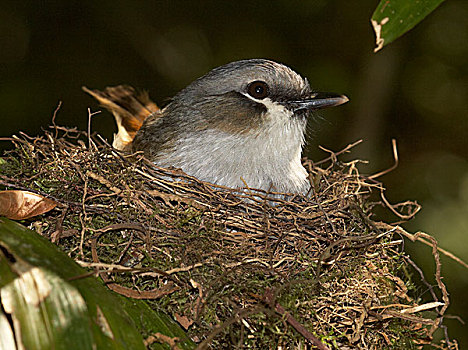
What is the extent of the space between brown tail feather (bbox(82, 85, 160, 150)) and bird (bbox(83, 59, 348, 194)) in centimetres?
64

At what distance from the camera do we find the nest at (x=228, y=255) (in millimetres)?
1536

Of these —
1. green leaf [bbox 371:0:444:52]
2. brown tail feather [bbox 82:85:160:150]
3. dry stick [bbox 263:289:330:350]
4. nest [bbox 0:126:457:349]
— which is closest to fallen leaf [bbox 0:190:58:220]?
nest [bbox 0:126:457:349]

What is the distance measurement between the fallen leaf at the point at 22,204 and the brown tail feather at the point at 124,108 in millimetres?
1503

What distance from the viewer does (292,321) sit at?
4.94ft

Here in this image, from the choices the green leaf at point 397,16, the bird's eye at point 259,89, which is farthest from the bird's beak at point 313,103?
the green leaf at point 397,16

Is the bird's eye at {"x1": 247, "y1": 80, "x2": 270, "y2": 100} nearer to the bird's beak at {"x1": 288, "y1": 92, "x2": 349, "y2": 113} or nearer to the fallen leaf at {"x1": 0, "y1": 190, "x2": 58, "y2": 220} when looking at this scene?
the bird's beak at {"x1": 288, "y1": 92, "x2": 349, "y2": 113}

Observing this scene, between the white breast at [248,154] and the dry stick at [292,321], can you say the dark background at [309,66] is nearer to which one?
the white breast at [248,154]

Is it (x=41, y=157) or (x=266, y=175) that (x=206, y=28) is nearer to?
(x=266, y=175)

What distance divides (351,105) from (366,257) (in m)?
2.62

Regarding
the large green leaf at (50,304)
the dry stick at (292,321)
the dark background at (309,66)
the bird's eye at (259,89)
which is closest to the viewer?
the large green leaf at (50,304)

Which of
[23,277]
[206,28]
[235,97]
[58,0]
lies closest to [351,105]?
[206,28]

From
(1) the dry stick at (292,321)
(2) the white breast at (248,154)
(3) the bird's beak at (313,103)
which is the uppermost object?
(3) the bird's beak at (313,103)

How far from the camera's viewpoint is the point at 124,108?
3252mm

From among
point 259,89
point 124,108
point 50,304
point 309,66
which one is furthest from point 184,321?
point 309,66
